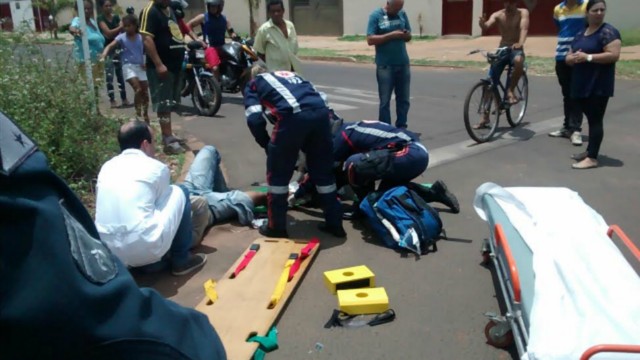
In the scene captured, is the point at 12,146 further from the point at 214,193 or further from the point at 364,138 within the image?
the point at 214,193

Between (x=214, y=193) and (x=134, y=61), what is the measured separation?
3978mm

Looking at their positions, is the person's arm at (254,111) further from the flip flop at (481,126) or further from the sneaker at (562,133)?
the sneaker at (562,133)

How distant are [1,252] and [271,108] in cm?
379

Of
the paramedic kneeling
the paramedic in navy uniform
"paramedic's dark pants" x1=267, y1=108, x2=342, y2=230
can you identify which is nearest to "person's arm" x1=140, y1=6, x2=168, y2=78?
the paramedic in navy uniform

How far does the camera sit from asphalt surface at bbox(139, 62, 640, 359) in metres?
3.48

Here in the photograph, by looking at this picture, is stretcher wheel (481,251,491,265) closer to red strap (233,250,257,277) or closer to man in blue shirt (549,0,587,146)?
red strap (233,250,257,277)

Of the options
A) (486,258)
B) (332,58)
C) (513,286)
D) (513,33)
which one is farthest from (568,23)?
(332,58)

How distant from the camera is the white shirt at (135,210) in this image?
3.84 meters

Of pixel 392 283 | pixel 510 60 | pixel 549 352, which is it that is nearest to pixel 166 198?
pixel 392 283

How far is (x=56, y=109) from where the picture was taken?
5574 mm

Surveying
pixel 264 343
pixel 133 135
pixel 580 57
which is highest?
A: pixel 580 57

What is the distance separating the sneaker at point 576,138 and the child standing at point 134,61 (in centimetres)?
553

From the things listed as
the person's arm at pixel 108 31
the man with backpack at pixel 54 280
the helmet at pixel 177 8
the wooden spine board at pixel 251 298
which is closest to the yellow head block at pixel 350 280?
the wooden spine board at pixel 251 298

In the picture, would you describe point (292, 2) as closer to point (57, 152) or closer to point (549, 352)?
point (57, 152)
